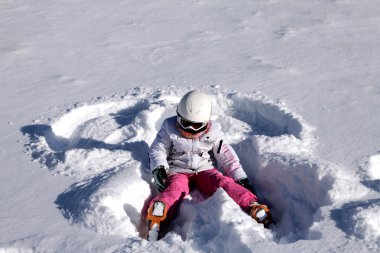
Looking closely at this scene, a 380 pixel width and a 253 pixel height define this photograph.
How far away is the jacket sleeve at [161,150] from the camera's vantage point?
3975 mm

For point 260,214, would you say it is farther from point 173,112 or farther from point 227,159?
point 173,112

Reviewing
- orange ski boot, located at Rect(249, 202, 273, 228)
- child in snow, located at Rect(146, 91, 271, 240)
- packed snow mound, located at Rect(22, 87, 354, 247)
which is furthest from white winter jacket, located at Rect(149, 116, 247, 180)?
orange ski boot, located at Rect(249, 202, 273, 228)

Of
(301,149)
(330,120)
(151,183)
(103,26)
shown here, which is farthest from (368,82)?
(103,26)

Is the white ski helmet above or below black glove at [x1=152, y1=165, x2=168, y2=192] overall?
above

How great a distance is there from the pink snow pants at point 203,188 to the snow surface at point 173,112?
0.35 ft

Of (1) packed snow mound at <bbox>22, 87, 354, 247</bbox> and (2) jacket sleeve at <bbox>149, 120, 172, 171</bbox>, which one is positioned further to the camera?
(2) jacket sleeve at <bbox>149, 120, 172, 171</bbox>

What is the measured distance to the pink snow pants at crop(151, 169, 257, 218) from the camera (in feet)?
12.1

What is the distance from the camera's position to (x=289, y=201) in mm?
3826

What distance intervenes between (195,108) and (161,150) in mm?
499

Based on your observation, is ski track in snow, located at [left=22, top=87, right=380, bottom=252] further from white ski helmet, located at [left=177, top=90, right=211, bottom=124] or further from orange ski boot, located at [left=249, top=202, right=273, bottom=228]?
white ski helmet, located at [left=177, top=90, right=211, bottom=124]

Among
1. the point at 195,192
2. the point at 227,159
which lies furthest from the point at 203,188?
the point at 227,159

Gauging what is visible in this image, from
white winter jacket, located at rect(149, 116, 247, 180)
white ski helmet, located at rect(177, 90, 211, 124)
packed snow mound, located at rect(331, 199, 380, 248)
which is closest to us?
packed snow mound, located at rect(331, 199, 380, 248)

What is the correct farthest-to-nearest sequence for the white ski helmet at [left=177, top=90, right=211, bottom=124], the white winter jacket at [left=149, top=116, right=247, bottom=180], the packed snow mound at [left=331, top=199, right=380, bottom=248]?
the white winter jacket at [left=149, top=116, right=247, bottom=180] < the white ski helmet at [left=177, top=90, right=211, bottom=124] < the packed snow mound at [left=331, top=199, right=380, bottom=248]

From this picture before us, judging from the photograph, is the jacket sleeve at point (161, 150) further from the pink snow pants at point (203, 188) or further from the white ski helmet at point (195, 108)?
the white ski helmet at point (195, 108)
